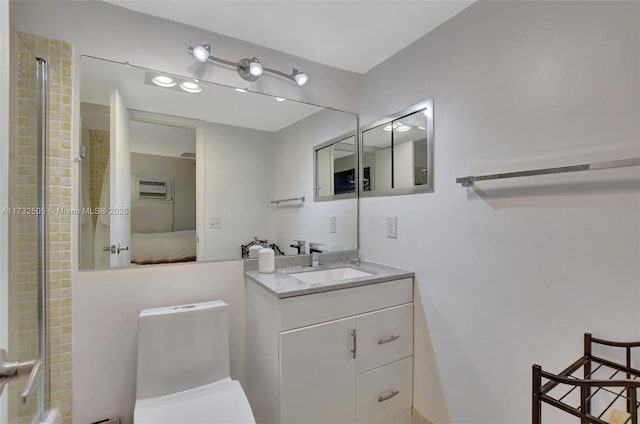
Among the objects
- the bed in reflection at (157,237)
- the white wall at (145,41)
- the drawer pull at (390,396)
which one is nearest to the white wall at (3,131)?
the bed in reflection at (157,237)

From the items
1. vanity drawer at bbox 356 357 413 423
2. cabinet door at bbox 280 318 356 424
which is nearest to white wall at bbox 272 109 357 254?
cabinet door at bbox 280 318 356 424

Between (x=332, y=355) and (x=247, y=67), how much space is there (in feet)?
5.51

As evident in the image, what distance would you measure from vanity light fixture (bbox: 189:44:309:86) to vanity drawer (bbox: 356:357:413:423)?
1808 millimetres

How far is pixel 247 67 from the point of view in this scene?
1.72m

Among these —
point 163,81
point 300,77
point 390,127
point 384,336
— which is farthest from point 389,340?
point 163,81

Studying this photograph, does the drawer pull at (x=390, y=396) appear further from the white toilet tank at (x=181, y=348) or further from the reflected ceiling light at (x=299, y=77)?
the reflected ceiling light at (x=299, y=77)

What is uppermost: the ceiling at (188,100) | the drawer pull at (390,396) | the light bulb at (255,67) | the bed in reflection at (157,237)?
the light bulb at (255,67)

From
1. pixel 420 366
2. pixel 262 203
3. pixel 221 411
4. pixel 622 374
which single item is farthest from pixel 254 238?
pixel 622 374

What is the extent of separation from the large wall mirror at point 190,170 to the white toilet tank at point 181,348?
0.32 metres

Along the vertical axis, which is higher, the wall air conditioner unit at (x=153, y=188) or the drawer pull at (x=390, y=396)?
the wall air conditioner unit at (x=153, y=188)

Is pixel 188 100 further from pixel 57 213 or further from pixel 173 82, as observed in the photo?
pixel 57 213

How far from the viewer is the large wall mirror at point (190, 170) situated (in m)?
1.43

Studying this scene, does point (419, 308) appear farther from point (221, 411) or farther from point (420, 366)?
point (221, 411)

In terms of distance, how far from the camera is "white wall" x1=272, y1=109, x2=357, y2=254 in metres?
1.96
